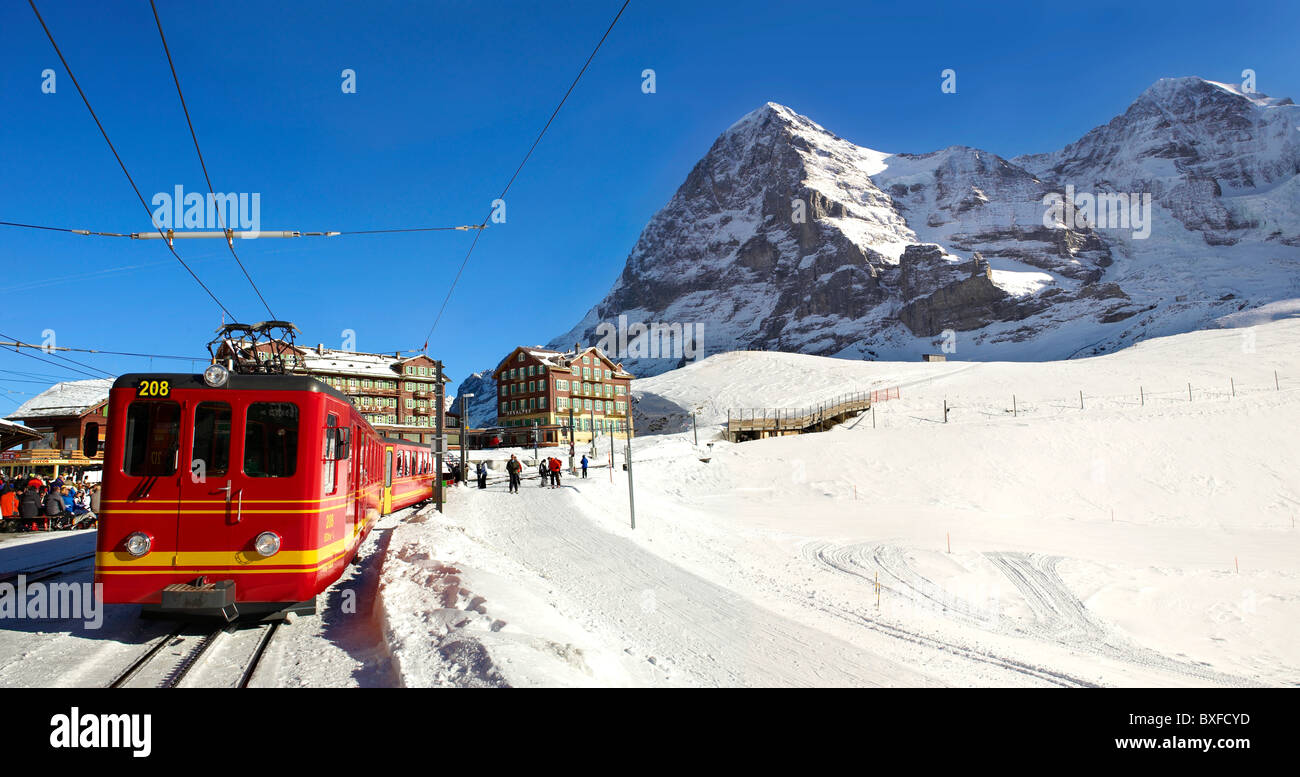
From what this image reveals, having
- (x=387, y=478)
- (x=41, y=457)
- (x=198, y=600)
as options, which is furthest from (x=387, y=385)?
(x=198, y=600)

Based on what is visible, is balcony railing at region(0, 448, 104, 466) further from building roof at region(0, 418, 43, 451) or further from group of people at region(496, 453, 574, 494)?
group of people at region(496, 453, 574, 494)

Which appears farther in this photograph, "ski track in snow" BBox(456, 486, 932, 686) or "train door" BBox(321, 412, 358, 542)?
"train door" BBox(321, 412, 358, 542)

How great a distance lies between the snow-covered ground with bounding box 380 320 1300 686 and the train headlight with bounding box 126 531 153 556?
2960mm

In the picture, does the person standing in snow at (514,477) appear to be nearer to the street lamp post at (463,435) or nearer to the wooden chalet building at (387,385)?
the street lamp post at (463,435)

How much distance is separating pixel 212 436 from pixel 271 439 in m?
0.71

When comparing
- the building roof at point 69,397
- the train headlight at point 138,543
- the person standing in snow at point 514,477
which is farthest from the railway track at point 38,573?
the building roof at point 69,397

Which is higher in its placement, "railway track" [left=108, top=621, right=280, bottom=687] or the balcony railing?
the balcony railing

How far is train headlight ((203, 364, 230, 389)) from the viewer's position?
7.63 m

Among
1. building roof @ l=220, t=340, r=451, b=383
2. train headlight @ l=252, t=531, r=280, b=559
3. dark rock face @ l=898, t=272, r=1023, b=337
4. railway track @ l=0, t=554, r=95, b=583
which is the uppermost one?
dark rock face @ l=898, t=272, r=1023, b=337

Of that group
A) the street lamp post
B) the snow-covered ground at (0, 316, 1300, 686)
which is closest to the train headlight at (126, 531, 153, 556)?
the snow-covered ground at (0, 316, 1300, 686)

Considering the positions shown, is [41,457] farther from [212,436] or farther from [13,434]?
[212,436]

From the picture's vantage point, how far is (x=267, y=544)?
303 inches
